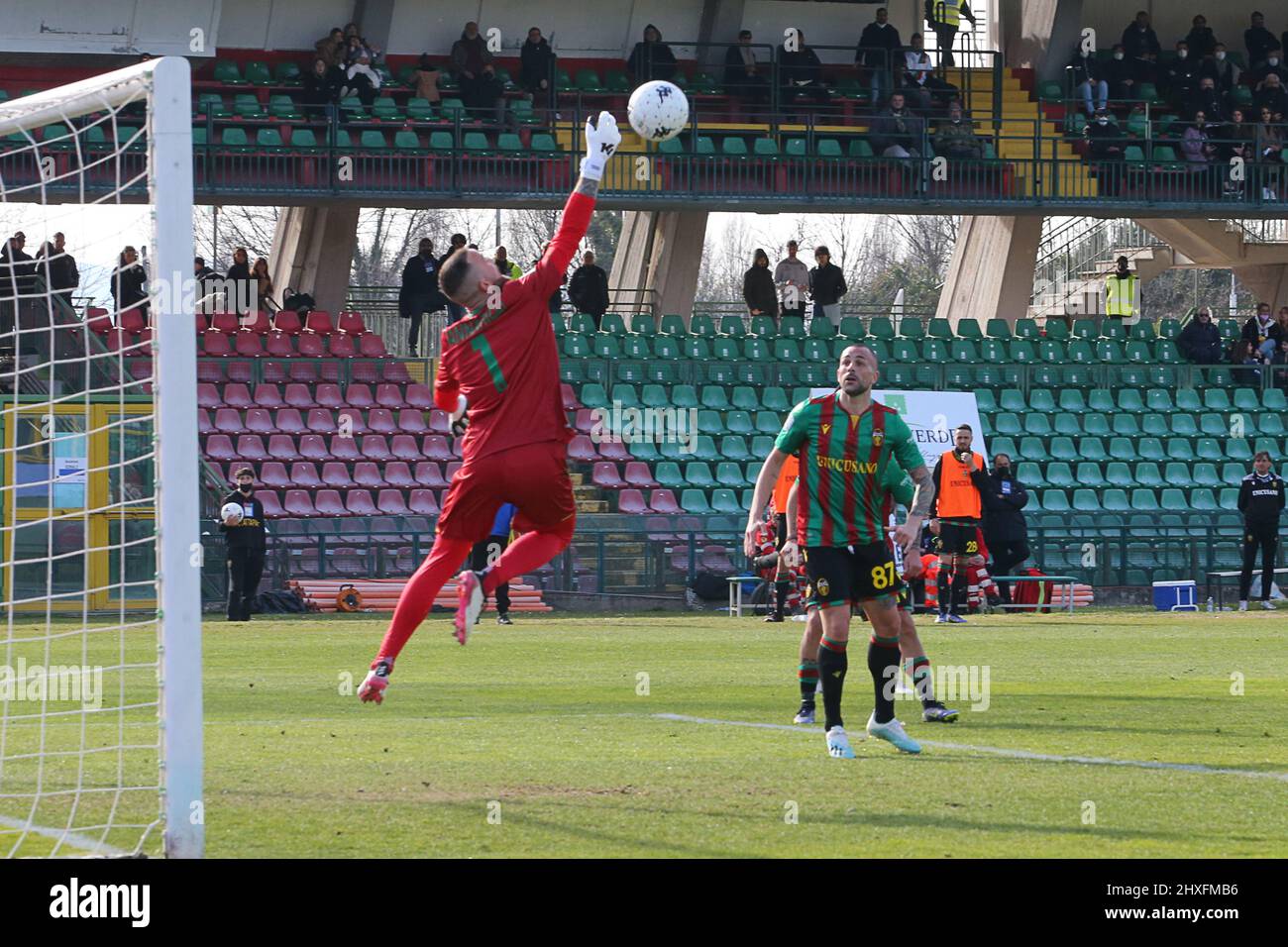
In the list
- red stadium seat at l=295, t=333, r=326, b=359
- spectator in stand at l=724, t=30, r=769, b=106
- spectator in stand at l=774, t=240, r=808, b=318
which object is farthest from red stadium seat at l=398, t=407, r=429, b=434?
spectator in stand at l=724, t=30, r=769, b=106

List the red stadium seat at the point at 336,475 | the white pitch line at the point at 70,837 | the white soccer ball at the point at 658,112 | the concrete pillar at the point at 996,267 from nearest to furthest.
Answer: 1. the white pitch line at the point at 70,837
2. the white soccer ball at the point at 658,112
3. the red stadium seat at the point at 336,475
4. the concrete pillar at the point at 996,267

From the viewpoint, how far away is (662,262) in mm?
34000

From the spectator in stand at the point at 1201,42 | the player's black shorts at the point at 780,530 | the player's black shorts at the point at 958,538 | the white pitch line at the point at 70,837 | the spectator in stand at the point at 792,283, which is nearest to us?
the white pitch line at the point at 70,837

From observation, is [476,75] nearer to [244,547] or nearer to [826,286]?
[826,286]

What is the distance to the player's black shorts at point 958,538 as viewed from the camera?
856 inches

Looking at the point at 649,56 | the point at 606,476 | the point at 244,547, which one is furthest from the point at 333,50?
the point at 244,547

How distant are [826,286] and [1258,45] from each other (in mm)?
10519

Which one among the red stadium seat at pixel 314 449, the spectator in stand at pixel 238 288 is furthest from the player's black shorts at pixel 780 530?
the spectator in stand at pixel 238 288

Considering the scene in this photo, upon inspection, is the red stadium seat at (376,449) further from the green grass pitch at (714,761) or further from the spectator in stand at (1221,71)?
the spectator in stand at (1221,71)

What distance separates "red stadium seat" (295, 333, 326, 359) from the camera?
2875cm

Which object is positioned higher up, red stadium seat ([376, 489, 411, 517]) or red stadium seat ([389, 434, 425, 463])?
red stadium seat ([389, 434, 425, 463])

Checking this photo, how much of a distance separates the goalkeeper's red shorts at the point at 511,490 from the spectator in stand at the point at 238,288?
22057mm

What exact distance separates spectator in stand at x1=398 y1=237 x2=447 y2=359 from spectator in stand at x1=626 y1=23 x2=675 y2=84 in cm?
544

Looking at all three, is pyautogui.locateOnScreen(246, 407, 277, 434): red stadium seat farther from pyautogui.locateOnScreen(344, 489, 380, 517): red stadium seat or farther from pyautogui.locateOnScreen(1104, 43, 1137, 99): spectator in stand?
pyautogui.locateOnScreen(1104, 43, 1137, 99): spectator in stand
